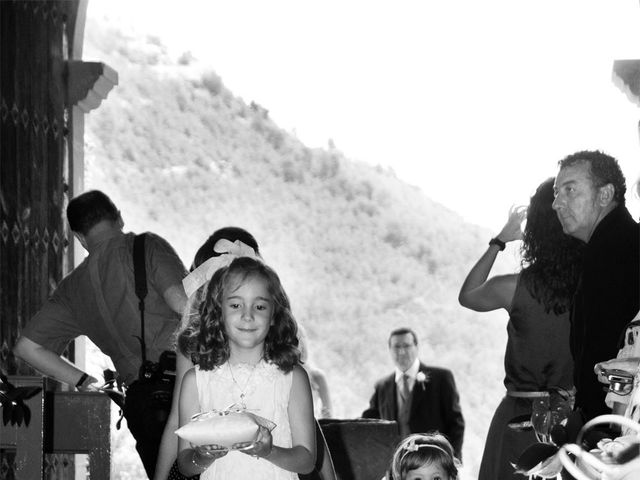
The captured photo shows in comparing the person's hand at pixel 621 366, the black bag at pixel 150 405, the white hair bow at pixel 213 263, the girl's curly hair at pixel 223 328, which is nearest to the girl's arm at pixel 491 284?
the white hair bow at pixel 213 263

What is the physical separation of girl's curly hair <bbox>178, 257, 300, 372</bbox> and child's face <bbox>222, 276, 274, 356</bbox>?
2cm

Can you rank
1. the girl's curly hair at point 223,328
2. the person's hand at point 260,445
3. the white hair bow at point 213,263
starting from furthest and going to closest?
the white hair bow at point 213,263 < the girl's curly hair at point 223,328 < the person's hand at point 260,445

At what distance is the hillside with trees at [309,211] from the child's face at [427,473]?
9040 millimetres

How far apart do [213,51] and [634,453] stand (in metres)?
11.6

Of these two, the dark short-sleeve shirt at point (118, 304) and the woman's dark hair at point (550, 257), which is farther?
the dark short-sleeve shirt at point (118, 304)

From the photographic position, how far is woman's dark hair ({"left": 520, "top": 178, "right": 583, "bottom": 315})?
3.83 meters

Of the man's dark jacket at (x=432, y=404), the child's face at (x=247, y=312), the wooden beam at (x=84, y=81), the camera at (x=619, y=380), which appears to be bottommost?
the man's dark jacket at (x=432, y=404)

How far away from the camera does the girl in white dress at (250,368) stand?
3.12 meters

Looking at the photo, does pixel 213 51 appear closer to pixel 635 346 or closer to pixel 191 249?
pixel 191 249

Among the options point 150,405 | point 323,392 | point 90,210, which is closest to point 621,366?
point 150,405

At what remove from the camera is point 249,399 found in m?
3.17

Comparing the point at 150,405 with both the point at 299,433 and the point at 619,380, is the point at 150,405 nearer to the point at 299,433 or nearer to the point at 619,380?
the point at 299,433

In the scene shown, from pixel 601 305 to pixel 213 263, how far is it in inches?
46.4

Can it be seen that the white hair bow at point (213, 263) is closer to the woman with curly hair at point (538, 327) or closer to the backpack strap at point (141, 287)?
the backpack strap at point (141, 287)
